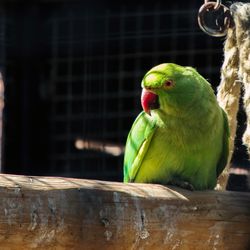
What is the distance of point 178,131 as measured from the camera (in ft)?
5.89

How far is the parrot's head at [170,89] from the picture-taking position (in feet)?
5.96

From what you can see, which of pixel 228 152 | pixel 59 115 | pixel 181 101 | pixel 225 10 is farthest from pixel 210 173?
Result: pixel 59 115

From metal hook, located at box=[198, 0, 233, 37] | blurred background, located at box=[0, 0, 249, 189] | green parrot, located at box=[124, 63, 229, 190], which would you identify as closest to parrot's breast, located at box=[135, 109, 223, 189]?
green parrot, located at box=[124, 63, 229, 190]

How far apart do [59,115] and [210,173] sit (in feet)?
6.28

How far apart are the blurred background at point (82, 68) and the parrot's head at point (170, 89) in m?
1.56

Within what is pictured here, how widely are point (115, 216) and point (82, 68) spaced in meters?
2.33

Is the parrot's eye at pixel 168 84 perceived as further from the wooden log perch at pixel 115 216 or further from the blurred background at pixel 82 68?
the blurred background at pixel 82 68

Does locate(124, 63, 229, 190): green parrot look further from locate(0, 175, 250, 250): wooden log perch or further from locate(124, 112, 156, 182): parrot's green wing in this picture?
locate(0, 175, 250, 250): wooden log perch

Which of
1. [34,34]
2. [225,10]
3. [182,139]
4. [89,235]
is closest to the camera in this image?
[89,235]

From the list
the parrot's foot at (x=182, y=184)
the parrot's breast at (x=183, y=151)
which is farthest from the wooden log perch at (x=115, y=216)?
the parrot's breast at (x=183, y=151)

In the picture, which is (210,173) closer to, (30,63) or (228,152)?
(228,152)

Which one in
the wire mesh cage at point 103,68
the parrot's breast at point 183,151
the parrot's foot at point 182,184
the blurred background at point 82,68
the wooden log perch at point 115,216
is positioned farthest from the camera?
the wire mesh cage at point 103,68

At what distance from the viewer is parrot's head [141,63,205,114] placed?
5.96 feet

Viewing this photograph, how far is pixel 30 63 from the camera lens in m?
3.40
